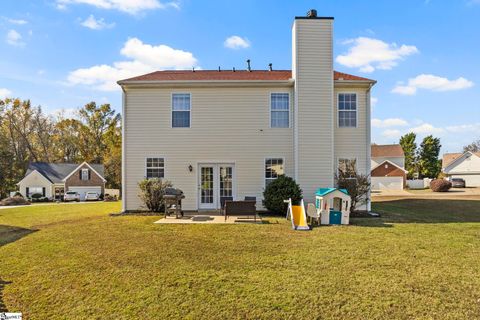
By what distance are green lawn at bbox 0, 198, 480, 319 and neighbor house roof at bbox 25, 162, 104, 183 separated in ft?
114

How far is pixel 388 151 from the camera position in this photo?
4597 cm

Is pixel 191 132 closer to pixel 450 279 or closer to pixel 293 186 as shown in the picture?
pixel 293 186

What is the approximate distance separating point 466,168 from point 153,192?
46053 mm

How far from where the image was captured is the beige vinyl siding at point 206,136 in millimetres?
12961

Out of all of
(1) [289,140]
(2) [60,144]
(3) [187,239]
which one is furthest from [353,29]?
(2) [60,144]

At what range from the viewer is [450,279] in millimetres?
4969

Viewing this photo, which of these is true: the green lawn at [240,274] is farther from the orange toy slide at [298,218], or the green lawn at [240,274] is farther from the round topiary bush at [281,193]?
the round topiary bush at [281,193]

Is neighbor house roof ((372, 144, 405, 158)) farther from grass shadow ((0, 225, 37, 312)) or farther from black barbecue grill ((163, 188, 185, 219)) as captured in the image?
grass shadow ((0, 225, 37, 312))

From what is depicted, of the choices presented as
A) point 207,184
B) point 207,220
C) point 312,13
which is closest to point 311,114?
point 312,13

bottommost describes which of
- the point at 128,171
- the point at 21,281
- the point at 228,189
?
the point at 21,281

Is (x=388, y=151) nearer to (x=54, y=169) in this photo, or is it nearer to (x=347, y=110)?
(x=347, y=110)

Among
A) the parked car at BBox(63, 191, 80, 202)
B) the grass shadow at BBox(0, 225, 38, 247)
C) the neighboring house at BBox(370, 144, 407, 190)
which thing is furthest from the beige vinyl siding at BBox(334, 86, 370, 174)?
the parked car at BBox(63, 191, 80, 202)

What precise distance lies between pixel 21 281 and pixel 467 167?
51.0 m

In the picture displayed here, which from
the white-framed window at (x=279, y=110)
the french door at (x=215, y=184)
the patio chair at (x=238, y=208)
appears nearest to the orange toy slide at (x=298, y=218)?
the patio chair at (x=238, y=208)
